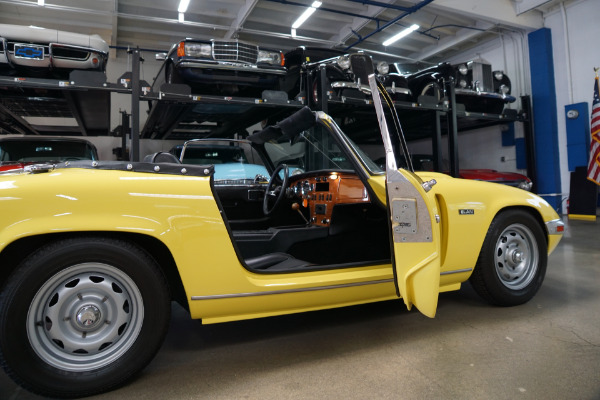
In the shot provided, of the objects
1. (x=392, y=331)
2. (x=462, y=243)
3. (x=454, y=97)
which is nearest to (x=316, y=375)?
(x=392, y=331)

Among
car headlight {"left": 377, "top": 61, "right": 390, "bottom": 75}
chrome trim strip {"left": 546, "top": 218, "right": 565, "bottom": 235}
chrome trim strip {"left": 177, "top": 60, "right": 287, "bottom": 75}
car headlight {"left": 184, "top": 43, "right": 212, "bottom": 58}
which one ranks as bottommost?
chrome trim strip {"left": 546, "top": 218, "right": 565, "bottom": 235}

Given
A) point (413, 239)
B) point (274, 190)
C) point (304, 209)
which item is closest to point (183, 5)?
point (274, 190)

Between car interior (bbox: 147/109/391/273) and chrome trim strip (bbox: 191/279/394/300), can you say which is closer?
chrome trim strip (bbox: 191/279/394/300)

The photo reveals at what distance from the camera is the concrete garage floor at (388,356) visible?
168cm

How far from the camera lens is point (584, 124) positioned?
29.1 feet

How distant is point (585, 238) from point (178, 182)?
6168mm

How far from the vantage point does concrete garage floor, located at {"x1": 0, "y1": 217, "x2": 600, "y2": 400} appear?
1676 mm

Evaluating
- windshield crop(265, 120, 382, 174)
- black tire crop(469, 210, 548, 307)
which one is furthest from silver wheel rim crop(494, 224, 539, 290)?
windshield crop(265, 120, 382, 174)

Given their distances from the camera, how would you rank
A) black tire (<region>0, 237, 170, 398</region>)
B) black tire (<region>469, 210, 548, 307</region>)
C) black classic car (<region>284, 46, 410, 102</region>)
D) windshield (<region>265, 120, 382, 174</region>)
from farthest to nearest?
black classic car (<region>284, 46, 410, 102</region>) → windshield (<region>265, 120, 382, 174</region>) → black tire (<region>469, 210, 548, 307</region>) → black tire (<region>0, 237, 170, 398</region>)

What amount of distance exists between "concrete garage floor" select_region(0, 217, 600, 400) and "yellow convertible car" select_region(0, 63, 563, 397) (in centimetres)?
24

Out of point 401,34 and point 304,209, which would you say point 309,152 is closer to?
point 304,209

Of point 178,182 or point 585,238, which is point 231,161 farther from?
point 585,238

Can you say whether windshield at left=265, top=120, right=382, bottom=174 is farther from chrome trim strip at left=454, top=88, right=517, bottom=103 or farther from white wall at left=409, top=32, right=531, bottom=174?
white wall at left=409, top=32, right=531, bottom=174

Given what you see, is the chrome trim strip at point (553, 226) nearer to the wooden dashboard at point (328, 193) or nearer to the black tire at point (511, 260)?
the black tire at point (511, 260)
